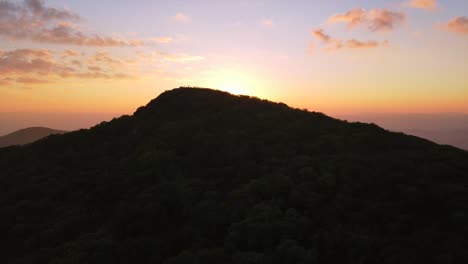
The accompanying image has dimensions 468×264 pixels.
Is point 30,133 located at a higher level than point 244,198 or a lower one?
higher

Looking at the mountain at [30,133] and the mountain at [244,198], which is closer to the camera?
the mountain at [244,198]

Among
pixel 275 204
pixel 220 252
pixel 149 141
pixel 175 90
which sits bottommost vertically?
pixel 220 252

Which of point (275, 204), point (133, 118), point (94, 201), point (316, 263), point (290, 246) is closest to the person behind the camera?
point (316, 263)

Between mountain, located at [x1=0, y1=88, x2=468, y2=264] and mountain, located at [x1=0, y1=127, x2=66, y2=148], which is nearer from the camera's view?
mountain, located at [x1=0, y1=88, x2=468, y2=264]

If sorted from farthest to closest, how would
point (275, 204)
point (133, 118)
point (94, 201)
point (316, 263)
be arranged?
point (133, 118)
point (94, 201)
point (275, 204)
point (316, 263)

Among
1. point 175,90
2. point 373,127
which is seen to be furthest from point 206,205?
point 175,90

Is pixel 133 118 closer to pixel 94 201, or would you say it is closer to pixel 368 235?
pixel 94 201

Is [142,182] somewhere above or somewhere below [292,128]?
below

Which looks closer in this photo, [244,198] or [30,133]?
[244,198]
